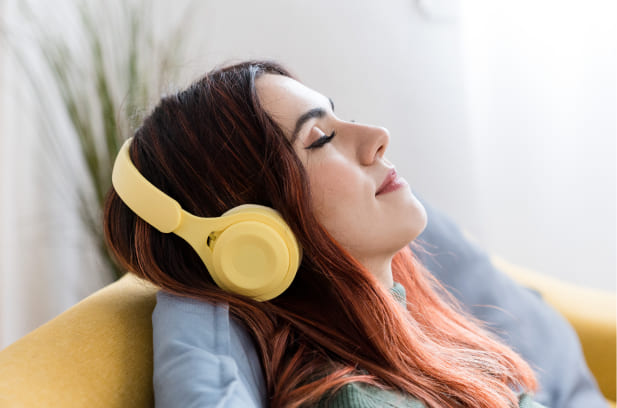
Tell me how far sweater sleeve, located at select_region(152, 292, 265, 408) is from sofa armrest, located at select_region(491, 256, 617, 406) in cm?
105

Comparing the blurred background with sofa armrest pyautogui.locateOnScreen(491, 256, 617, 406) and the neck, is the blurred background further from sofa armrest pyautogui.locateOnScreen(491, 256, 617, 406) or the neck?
the neck

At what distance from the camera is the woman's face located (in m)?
0.91

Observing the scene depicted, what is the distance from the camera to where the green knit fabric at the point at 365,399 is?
73cm

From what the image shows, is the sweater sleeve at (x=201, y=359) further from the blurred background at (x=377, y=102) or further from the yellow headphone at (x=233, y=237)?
the blurred background at (x=377, y=102)

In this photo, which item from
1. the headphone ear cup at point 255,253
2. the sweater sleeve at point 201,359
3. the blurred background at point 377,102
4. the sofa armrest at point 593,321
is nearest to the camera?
the sweater sleeve at point 201,359

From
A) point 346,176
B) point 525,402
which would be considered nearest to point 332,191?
point 346,176

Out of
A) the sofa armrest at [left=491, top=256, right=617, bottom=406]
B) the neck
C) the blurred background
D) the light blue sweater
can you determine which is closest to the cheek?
the neck

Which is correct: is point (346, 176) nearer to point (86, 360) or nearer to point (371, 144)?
point (371, 144)

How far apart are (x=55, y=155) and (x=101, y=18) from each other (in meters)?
0.49

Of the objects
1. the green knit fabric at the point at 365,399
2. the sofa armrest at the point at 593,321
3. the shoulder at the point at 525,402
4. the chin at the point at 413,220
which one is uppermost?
the chin at the point at 413,220

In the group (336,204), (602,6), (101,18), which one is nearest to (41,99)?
(101,18)

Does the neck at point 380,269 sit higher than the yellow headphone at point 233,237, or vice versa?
the yellow headphone at point 233,237

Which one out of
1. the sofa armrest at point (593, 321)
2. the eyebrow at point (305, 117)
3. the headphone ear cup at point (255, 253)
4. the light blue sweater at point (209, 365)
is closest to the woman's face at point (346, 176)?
the eyebrow at point (305, 117)

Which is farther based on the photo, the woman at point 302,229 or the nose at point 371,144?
the nose at point 371,144
